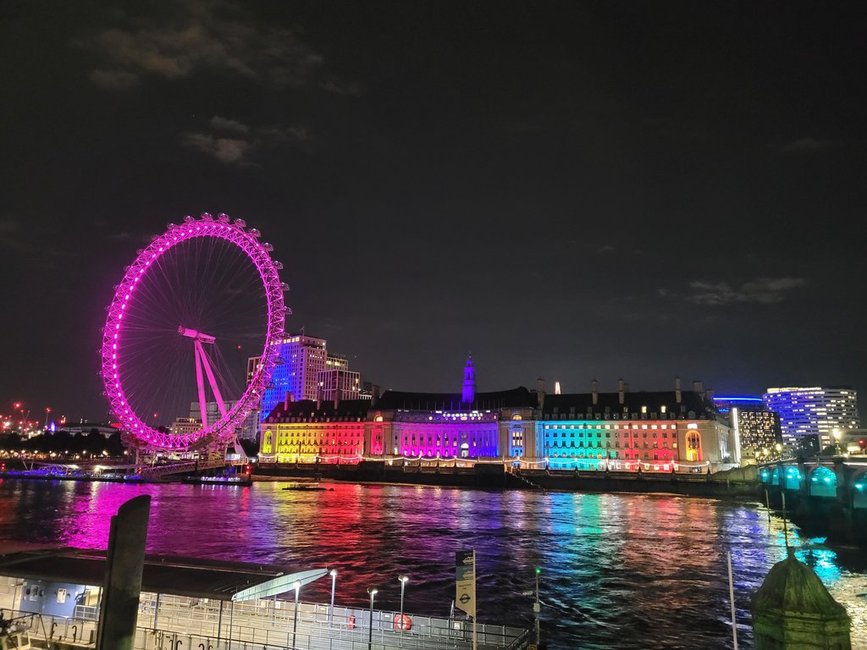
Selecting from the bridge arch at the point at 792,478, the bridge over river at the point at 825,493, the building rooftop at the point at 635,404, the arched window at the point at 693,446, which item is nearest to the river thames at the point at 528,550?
the bridge over river at the point at 825,493

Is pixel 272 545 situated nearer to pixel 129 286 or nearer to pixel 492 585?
pixel 492 585

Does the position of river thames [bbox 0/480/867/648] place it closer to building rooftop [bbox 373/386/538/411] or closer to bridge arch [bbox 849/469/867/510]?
bridge arch [bbox 849/469/867/510]

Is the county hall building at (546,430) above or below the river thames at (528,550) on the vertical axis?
above

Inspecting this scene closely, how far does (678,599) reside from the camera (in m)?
34.2

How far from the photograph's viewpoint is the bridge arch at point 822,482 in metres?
77.1

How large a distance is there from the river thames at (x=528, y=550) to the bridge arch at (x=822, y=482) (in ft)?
22.3

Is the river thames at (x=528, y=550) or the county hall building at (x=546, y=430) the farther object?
the county hall building at (x=546, y=430)

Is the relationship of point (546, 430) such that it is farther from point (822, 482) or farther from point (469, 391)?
point (822, 482)

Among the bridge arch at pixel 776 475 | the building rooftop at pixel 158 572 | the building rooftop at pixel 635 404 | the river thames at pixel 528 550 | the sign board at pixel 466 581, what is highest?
A: the building rooftop at pixel 635 404

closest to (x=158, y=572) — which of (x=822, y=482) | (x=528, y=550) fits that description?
(x=528, y=550)

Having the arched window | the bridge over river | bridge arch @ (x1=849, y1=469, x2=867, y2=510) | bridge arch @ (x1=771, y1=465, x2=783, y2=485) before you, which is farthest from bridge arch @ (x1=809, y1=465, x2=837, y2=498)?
the arched window

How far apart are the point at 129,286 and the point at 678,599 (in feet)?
289

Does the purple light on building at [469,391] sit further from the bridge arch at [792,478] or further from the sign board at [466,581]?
the sign board at [466,581]

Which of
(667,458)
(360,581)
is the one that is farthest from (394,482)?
(360,581)
